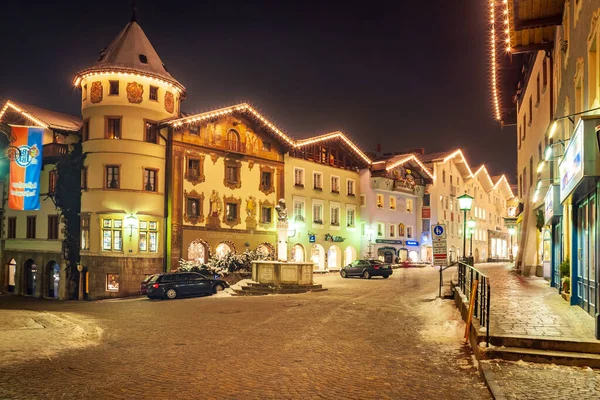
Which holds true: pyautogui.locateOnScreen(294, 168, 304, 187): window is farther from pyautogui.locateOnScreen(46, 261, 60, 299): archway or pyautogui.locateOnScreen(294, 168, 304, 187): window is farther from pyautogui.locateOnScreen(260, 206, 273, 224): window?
pyautogui.locateOnScreen(46, 261, 60, 299): archway

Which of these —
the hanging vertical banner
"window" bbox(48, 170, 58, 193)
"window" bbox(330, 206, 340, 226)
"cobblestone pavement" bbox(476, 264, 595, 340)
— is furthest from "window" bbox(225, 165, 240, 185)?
"cobblestone pavement" bbox(476, 264, 595, 340)

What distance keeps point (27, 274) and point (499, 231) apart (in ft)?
213

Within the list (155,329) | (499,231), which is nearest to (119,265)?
(155,329)

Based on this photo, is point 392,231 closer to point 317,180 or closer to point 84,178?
point 317,180

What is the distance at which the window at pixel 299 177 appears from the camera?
48.0 m

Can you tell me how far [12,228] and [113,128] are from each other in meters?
14.4

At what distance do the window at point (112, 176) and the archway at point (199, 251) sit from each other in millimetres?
6534

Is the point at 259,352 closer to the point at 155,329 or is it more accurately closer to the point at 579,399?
the point at 155,329

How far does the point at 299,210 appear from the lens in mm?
48125

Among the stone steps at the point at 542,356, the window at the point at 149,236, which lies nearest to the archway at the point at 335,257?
the window at the point at 149,236

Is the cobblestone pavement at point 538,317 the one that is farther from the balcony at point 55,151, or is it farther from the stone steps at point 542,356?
the balcony at point 55,151

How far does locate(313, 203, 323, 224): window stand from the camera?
1954 inches

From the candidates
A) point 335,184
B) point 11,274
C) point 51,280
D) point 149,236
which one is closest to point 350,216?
point 335,184

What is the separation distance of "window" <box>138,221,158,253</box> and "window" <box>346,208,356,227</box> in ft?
67.1
